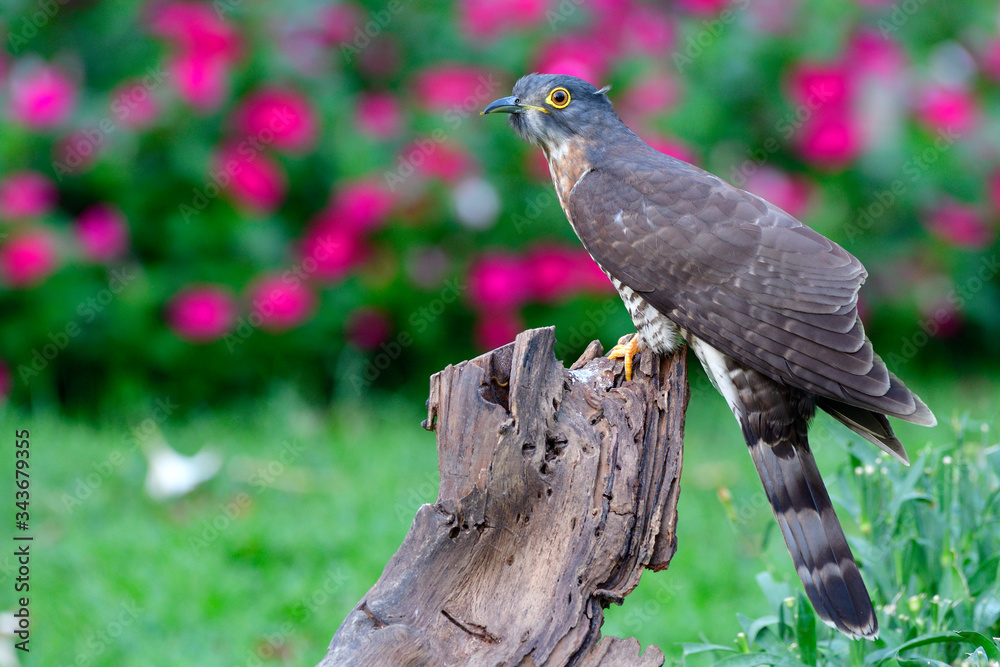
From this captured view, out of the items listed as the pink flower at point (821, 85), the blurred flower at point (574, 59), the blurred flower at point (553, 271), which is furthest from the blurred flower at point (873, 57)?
the blurred flower at point (553, 271)

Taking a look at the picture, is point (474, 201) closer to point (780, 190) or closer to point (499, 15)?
point (499, 15)

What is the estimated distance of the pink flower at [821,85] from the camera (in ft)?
18.7

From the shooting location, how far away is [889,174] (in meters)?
5.81

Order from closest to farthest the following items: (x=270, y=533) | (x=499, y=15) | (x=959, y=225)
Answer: (x=270, y=533) < (x=499, y=15) < (x=959, y=225)

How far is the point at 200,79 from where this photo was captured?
5.25 meters

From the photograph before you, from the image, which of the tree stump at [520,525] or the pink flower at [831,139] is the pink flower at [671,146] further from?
the tree stump at [520,525]

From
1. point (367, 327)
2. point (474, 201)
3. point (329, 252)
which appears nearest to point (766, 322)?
point (474, 201)

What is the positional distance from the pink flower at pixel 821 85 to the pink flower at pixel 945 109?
1.36 ft

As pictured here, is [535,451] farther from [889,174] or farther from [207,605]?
[889,174]

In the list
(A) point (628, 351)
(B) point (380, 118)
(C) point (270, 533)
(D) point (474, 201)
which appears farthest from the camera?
(B) point (380, 118)

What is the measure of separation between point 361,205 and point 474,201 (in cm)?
57

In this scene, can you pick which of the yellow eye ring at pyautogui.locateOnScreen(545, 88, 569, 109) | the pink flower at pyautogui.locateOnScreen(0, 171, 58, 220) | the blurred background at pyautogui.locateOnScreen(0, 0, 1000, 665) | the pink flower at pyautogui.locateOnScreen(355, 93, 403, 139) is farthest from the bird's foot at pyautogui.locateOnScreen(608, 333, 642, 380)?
the pink flower at pyautogui.locateOnScreen(0, 171, 58, 220)

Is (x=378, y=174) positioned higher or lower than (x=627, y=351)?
higher

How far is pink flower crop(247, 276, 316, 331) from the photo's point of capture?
5.28 metres
